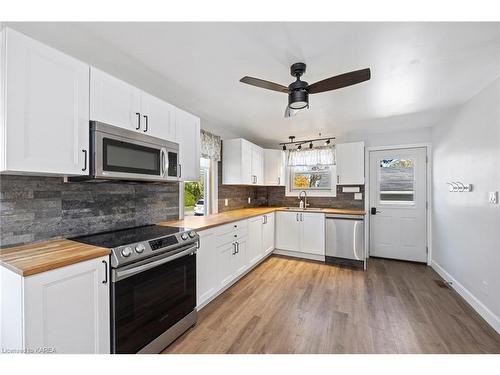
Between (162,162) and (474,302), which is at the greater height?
(162,162)

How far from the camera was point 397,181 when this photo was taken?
4.02 metres

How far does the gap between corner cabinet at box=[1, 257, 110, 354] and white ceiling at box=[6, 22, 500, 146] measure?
4.88 ft

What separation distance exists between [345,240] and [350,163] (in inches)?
54.7

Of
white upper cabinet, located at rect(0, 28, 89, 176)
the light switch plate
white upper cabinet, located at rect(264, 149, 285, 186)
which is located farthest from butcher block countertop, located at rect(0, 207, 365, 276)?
the light switch plate

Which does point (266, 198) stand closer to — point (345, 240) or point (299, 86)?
point (345, 240)

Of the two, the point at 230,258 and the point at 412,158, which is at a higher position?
the point at 412,158

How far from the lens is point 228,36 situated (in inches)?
59.7

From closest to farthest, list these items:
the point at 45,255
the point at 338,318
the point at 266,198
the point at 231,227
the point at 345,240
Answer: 1. the point at 45,255
2. the point at 338,318
3. the point at 231,227
4. the point at 345,240
5. the point at 266,198

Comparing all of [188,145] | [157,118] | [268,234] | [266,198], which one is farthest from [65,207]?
[266,198]

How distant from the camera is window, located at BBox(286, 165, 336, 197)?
4.53 m

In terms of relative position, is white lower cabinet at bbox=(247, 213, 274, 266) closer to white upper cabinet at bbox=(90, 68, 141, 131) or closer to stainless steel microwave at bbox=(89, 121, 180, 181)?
stainless steel microwave at bbox=(89, 121, 180, 181)

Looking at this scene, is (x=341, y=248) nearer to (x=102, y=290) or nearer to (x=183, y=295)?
(x=183, y=295)

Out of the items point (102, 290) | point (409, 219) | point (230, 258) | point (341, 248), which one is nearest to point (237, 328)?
point (230, 258)
